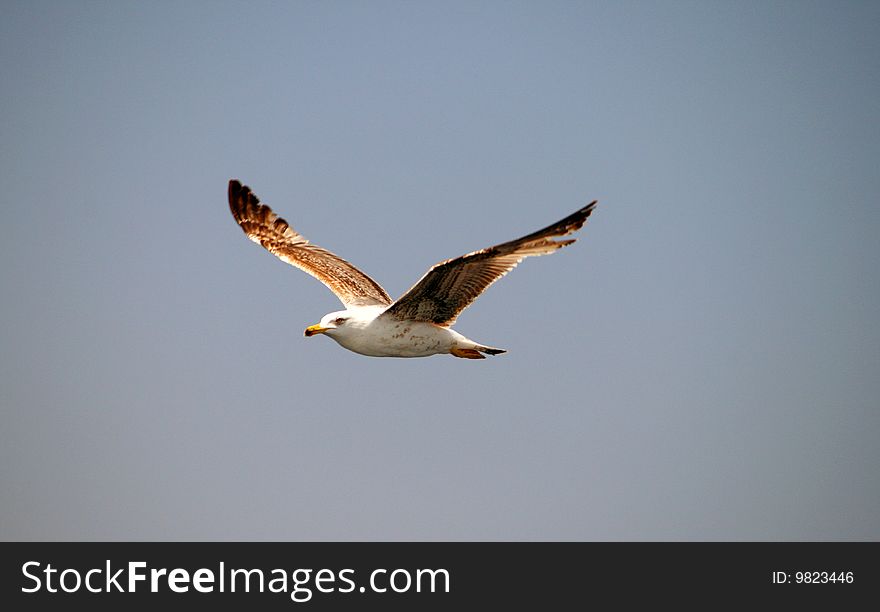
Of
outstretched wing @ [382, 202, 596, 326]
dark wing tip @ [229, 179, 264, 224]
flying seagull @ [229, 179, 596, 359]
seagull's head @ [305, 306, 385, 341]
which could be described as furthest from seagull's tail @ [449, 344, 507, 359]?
dark wing tip @ [229, 179, 264, 224]

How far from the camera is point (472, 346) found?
61.8 ft

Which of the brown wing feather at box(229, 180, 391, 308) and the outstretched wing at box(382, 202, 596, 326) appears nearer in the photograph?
the outstretched wing at box(382, 202, 596, 326)

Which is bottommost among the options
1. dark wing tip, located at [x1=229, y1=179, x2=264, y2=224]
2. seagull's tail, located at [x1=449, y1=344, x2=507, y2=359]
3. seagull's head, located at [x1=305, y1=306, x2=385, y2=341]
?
seagull's tail, located at [x1=449, y1=344, x2=507, y2=359]

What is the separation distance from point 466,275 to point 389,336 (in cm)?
208

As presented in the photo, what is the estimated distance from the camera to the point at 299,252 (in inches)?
947

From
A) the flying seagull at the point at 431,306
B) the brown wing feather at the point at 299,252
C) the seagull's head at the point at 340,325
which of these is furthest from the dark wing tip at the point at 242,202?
the seagull's head at the point at 340,325

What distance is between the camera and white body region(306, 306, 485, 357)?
60.7 ft

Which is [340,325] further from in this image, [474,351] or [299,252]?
[299,252]

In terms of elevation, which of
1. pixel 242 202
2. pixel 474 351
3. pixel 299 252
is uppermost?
pixel 242 202

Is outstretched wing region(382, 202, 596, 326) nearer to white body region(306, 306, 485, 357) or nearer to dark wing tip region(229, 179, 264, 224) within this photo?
white body region(306, 306, 485, 357)

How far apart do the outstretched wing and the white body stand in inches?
8.0

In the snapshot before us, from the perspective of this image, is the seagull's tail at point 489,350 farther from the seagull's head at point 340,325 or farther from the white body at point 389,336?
the seagull's head at point 340,325

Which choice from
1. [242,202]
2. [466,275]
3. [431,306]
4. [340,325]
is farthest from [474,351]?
[242,202]

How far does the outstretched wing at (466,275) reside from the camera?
16.2 metres
